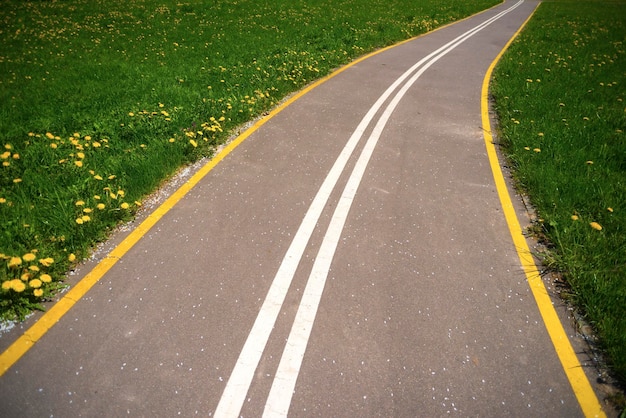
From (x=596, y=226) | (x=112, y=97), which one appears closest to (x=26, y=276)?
(x=112, y=97)

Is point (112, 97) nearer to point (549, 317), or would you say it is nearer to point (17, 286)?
point (17, 286)

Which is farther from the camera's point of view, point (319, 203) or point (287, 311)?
point (319, 203)

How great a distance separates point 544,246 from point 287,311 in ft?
10.1

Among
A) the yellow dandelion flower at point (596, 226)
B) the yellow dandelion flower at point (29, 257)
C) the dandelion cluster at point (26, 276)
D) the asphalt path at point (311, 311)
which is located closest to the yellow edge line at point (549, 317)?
the asphalt path at point (311, 311)

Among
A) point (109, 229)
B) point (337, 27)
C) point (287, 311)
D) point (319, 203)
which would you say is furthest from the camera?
point (337, 27)

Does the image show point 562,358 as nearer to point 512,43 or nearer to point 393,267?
point 393,267

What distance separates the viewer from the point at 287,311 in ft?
10.4

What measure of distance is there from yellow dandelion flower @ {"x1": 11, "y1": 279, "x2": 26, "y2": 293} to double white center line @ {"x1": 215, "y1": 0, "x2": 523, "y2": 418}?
190 centimetres

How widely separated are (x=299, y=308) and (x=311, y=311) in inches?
4.4

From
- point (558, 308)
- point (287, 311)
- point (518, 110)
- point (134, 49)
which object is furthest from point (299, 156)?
point (134, 49)

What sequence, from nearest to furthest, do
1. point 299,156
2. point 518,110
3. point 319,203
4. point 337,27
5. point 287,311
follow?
point 287,311 < point 319,203 < point 299,156 < point 518,110 < point 337,27

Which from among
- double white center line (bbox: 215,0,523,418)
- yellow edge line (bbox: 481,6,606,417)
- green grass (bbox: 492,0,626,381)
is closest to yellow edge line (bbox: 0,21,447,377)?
double white center line (bbox: 215,0,523,418)

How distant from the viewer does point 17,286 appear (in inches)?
116

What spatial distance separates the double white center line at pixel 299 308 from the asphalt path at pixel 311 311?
0.01m
